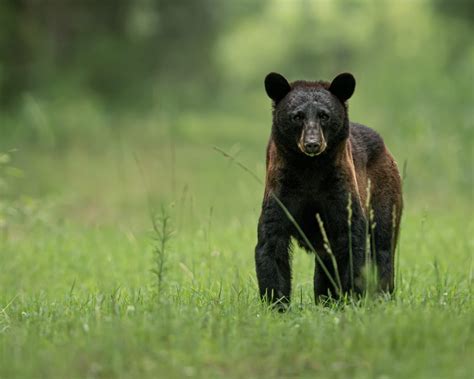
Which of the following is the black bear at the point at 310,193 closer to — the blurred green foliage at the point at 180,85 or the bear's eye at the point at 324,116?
the bear's eye at the point at 324,116

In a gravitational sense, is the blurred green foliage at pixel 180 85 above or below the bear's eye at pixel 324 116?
above

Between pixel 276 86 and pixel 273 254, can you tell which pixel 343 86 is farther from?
pixel 273 254

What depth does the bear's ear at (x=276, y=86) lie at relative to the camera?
6348mm

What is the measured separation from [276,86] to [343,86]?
0.46 metres

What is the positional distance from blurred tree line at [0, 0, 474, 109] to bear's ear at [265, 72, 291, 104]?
16.2 m

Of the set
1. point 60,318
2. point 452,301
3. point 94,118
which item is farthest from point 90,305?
point 94,118

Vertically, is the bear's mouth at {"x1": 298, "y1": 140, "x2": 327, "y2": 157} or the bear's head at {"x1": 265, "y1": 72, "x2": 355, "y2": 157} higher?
the bear's head at {"x1": 265, "y1": 72, "x2": 355, "y2": 157}

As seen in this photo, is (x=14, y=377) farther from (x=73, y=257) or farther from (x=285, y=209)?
(x=73, y=257)

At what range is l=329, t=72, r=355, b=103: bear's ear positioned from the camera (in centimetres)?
631

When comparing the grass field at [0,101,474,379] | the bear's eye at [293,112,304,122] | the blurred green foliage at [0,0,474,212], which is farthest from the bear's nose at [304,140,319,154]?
the blurred green foliage at [0,0,474,212]

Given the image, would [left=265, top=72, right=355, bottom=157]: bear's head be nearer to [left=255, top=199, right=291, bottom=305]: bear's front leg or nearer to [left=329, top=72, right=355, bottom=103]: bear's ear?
[left=329, top=72, right=355, bottom=103]: bear's ear

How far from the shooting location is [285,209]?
591 centimetres

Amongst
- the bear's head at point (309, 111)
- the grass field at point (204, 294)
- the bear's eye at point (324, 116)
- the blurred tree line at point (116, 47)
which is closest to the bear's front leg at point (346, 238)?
the grass field at point (204, 294)

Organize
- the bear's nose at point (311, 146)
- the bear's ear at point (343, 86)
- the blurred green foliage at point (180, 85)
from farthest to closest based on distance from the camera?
the blurred green foliage at point (180, 85) → the bear's ear at point (343, 86) → the bear's nose at point (311, 146)
